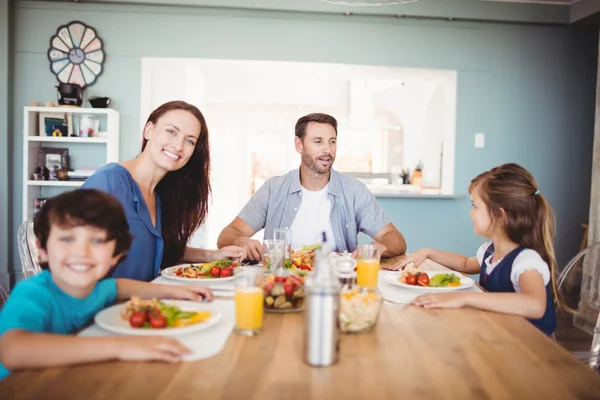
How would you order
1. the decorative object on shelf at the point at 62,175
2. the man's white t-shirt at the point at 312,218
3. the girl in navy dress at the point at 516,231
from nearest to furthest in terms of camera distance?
the girl in navy dress at the point at 516,231
the man's white t-shirt at the point at 312,218
the decorative object on shelf at the point at 62,175

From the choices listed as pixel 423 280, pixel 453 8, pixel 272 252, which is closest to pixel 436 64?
pixel 453 8

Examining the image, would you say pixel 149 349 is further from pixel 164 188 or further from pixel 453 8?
pixel 453 8

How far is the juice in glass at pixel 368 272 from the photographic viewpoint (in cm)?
160

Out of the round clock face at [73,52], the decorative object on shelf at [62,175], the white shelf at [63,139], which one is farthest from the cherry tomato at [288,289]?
the round clock face at [73,52]

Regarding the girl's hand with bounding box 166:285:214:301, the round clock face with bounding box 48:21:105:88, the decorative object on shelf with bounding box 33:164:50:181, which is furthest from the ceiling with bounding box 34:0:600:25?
the girl's hand with bounding box 166:285:214:301

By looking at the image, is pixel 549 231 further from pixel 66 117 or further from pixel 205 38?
pixel 66 117

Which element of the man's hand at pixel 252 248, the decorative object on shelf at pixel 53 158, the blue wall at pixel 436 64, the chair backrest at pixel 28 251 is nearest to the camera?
the chair backrest at pixel 28 251

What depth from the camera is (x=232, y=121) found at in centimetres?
959

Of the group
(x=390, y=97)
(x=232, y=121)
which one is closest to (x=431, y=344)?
(x=390, y=97)

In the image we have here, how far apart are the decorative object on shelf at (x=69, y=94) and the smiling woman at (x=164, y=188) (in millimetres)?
2565

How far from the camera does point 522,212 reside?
1681 mm

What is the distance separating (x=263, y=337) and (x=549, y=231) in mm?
1050

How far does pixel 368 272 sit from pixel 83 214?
847mm

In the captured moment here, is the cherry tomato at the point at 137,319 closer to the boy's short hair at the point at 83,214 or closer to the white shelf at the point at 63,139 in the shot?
the boy's short hair at the point at 83,214
